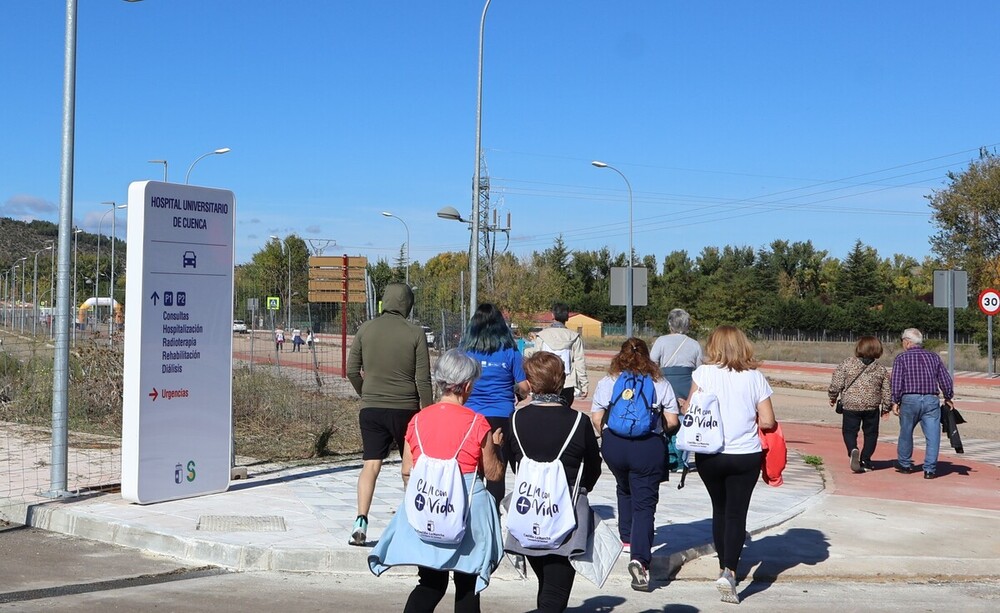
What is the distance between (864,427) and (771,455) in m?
6.57

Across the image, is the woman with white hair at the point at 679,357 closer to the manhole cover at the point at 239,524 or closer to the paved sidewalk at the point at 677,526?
the paved sidewalk at the point at 677,526

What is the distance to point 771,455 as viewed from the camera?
22.2ft

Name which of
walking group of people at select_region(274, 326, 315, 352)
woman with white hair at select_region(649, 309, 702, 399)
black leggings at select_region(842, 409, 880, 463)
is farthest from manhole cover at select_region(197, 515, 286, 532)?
walking group of people at select_region(274, 326, 315, 352)

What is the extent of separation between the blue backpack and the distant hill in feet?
322

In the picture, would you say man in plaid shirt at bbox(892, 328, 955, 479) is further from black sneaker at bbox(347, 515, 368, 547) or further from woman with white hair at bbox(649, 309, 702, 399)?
black sneaker at bbox(347, 515, 368, 547)

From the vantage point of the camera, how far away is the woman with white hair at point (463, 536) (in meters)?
4.57

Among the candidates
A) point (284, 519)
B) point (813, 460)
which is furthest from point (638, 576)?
point (813, 460)

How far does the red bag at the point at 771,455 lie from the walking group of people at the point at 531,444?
8cm

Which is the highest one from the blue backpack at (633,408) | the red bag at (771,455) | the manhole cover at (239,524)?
the blue backpack at (633,408)

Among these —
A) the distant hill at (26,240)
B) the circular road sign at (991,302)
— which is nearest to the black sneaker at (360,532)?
the circular road sign at (991,302)

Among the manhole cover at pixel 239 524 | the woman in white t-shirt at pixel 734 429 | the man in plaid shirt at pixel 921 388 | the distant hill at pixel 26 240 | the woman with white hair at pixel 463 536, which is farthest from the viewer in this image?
the distant hill at pixel 26 240

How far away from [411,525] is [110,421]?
11817 mm

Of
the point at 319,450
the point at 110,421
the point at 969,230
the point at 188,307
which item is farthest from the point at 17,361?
the point at 969,230

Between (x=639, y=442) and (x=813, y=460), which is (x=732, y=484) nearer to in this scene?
(x=639, y=442)
